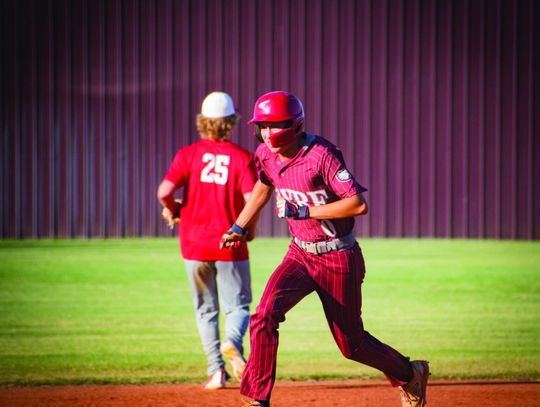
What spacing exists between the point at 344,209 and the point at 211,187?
6.01 ft

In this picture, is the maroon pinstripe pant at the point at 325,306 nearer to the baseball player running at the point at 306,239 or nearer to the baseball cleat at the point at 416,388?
the baseball player running at the point at 306,239

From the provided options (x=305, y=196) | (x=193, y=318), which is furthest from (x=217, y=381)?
(x=193, y=318)

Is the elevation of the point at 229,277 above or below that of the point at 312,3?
below

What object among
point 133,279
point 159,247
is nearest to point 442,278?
point 133,279

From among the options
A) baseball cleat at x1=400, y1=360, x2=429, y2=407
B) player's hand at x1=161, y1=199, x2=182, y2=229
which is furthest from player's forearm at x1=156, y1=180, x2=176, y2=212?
baseball cleat at x1=400, y1=360, x2=429, y2=407

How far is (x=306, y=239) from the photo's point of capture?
4555 millimetres

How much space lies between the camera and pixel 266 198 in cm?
481

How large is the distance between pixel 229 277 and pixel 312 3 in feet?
40.2

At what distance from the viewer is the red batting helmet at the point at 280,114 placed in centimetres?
441

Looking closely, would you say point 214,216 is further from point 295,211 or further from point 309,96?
point 309,96

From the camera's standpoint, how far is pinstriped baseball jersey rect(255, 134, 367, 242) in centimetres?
436

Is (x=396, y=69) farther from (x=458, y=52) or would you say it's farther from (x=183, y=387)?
(x=183, y=387)

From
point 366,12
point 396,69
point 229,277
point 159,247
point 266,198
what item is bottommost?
point 159,247

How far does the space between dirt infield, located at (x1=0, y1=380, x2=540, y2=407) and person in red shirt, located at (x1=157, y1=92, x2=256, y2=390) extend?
0.33m
